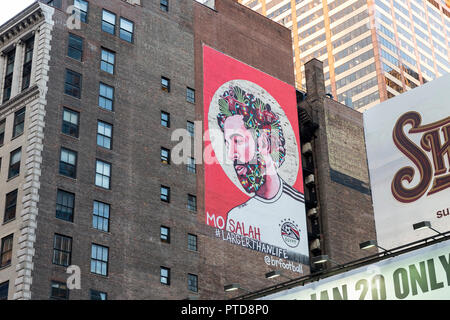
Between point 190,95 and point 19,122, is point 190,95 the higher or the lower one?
the higher one

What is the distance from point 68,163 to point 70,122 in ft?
13.4

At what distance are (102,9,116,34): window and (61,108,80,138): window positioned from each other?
35.8ft

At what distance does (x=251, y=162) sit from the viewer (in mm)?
83312

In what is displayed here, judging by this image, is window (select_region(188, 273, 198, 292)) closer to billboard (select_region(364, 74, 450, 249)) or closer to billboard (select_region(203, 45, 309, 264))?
billboard (select_region(203, 45, 309, 264))

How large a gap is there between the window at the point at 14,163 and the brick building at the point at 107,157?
148mm

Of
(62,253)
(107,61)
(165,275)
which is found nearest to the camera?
(62,253)

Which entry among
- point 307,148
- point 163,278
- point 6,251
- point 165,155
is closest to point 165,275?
point 163,278

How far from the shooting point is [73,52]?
71938mm

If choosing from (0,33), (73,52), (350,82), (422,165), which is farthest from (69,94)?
(350,82)

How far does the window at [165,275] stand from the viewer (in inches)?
2731

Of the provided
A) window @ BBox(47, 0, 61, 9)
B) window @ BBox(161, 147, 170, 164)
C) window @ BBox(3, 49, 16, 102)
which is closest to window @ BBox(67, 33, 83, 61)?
window @ BBox(47, 0, 61, 9)

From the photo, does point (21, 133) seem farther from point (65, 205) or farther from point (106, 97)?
point (106, 97)

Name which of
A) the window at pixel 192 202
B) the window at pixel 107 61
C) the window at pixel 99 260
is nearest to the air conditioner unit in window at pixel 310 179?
the window at pixel 192 202

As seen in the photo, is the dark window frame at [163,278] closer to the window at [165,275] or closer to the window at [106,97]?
the window at [165,275]
